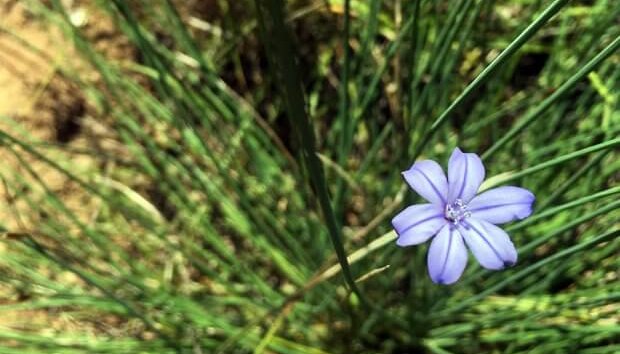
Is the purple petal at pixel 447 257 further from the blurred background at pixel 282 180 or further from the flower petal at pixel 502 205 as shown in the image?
the blurred background at pixel 282 180

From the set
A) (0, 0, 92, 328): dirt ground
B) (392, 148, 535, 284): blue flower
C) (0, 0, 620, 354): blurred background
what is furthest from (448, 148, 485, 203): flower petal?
(0, 0, 92, 328): dirt ground

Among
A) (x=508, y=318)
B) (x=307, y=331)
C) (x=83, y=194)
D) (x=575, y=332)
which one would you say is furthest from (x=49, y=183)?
(x=575, y=332)

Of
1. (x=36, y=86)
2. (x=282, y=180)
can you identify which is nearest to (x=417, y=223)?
(x=282, y=180)

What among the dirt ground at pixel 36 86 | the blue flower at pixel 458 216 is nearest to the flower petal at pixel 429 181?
the blue flower at pixel 458 216

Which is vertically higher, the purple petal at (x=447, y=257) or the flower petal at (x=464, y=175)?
the flower petal at (x=464, y=175)

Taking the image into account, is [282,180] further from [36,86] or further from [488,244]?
[488,244]

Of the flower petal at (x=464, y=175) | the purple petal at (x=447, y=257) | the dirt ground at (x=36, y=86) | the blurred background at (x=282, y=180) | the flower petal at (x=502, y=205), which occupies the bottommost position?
the purple petal at (x=447, y=257)
